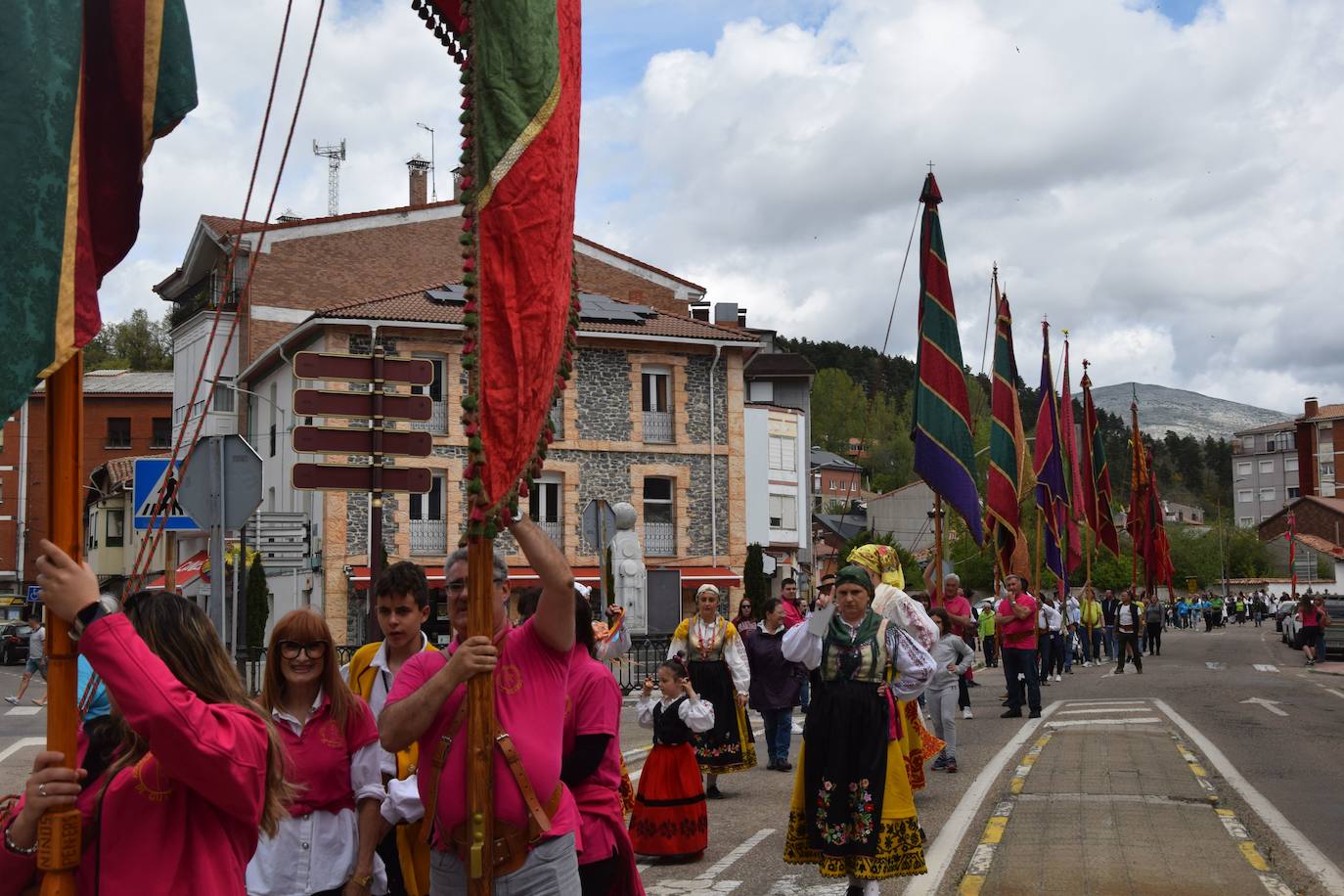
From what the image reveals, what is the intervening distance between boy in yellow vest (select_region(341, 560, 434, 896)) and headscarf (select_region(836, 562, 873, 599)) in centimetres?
304

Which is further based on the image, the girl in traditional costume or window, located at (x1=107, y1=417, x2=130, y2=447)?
window, located at (x1=107, y1=417, x2=130, y2=447)

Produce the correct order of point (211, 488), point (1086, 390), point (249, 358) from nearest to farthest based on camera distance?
1. point (211, 488)
2. point (1086, 390)
3. point (249, 358)

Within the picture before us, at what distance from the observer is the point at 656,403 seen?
4231 cm

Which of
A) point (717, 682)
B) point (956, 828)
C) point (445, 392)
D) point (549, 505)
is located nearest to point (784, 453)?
point (549, 505)

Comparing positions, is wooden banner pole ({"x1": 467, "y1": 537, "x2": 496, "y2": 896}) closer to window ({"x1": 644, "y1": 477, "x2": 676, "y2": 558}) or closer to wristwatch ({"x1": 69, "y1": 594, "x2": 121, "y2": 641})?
wristwatch ({"x1": 69, "y1": 594, "x2": 121, "y2": 641})

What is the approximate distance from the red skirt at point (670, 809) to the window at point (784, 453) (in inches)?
1704

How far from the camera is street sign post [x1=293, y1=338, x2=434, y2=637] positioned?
10219 millimetres

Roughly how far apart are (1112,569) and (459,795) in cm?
8049

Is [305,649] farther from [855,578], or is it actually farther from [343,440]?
[343,440]

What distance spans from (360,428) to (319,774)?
585 cm

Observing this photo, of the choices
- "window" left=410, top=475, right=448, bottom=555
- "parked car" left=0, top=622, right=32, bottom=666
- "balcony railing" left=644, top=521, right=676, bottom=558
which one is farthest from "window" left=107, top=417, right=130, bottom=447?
"balcony railing" left=644, top=521, right=676, bottom=558

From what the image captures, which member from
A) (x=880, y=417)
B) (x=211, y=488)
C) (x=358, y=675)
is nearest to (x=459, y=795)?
(x=358, y=675)

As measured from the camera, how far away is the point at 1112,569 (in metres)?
80.5

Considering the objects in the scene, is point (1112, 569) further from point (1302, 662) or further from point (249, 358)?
point (249, 358)
